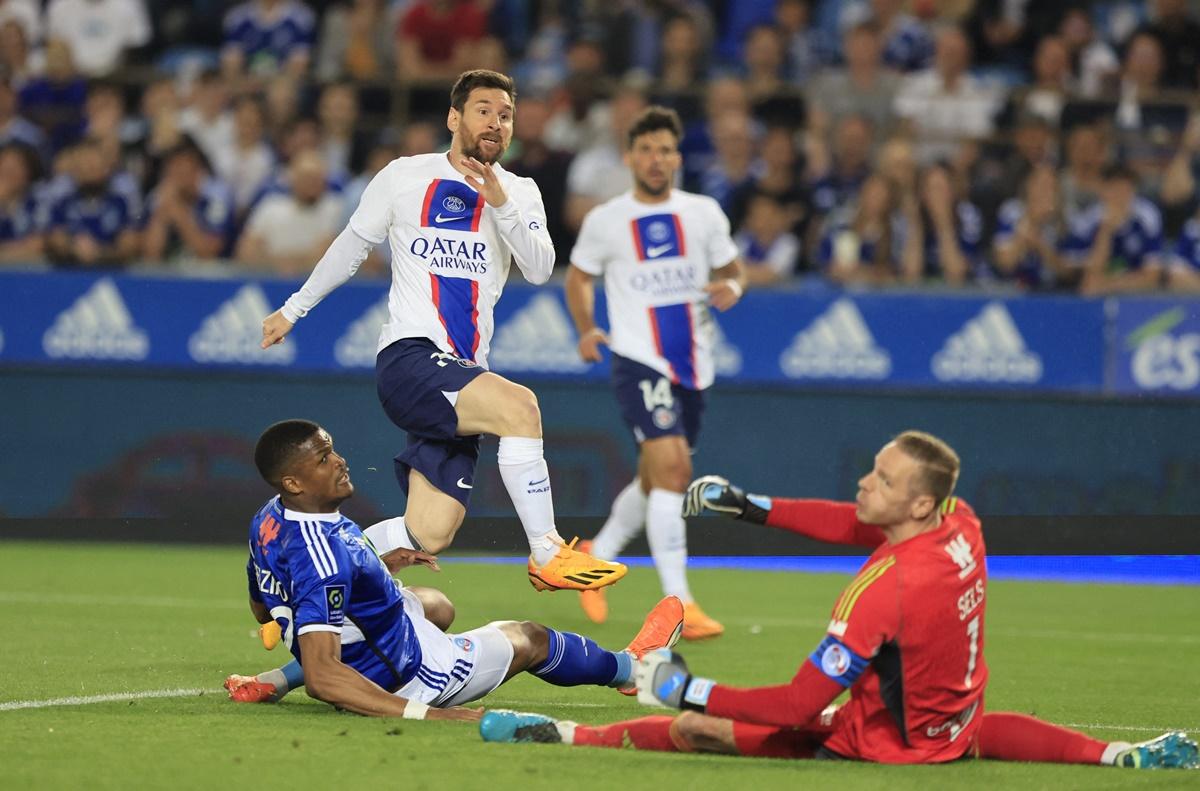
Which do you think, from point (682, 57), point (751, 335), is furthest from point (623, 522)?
point (682, 57)

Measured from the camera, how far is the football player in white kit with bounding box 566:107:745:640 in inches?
407

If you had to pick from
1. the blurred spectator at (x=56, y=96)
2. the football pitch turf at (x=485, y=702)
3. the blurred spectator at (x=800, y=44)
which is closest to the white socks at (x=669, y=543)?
the football pitch turf at (x=485, y=702)

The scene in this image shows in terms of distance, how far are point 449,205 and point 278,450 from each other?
1.77m

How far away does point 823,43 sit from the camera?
16.4 metres

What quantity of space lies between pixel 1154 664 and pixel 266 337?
14.8 feet

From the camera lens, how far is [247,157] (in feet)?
51.3

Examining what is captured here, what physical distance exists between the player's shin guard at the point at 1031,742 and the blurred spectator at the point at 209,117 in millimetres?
11358

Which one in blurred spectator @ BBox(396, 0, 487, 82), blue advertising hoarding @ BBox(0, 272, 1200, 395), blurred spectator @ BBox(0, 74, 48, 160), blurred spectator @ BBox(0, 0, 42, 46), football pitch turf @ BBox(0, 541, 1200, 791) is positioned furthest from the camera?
blurred spectator @ BBox(0, 0, 42, 46)

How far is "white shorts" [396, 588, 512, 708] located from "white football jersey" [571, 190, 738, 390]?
3975mm

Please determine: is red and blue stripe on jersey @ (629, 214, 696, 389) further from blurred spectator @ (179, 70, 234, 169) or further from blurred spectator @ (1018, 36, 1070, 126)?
blurred spectator @ (179, 70, 234, 169)

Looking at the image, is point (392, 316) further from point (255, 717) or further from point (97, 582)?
point (97, 582)

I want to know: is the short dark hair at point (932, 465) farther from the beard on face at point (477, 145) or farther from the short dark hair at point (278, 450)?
the beard on face at point (477, 145)

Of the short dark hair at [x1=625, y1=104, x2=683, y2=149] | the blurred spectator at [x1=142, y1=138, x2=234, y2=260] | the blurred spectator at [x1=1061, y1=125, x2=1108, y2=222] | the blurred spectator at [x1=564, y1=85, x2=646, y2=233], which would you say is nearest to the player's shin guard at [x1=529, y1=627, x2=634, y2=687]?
the short dark hair at [x1=625, y1=104, x2=683, y2=149]

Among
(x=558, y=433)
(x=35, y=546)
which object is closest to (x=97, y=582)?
(x=35, y=546)
